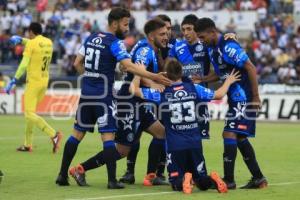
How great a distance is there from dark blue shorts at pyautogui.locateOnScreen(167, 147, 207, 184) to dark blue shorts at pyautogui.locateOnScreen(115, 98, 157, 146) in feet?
3.51

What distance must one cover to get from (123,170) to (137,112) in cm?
205

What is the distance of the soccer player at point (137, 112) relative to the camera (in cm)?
1224

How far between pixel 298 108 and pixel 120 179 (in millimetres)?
16284

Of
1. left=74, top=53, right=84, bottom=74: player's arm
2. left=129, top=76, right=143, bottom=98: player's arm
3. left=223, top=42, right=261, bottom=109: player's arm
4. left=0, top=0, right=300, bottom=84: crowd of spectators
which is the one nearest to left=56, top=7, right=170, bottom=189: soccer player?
left=129, top=76, right=143, bottom=98: player's arm

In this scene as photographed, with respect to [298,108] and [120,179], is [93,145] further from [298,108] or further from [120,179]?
[298,108]

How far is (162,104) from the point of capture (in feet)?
38.2

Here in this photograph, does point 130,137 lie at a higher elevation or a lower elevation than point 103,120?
lower

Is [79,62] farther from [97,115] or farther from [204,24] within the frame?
[204,24]

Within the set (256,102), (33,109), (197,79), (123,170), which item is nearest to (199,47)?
(197,79)

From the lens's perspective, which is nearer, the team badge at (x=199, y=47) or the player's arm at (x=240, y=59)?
the player's arm at (x=240, y=59)

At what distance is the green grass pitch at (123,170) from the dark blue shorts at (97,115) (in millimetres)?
849

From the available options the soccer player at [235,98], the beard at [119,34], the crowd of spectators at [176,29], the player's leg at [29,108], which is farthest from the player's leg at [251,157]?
the crowd of spectators at [176,29]

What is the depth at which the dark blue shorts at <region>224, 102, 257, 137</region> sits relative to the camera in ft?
38.9

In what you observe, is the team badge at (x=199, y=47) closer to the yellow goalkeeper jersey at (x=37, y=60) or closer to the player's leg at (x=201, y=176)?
the player's leg at (x=201, y=176)
